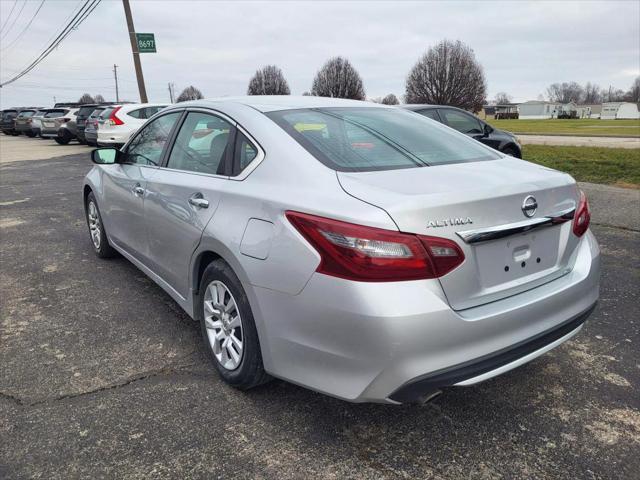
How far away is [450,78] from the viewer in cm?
5384

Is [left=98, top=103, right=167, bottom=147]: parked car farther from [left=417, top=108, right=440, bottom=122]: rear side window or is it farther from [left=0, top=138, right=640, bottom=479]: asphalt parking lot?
[left=0, top=138, right=640, bottom=479]: asphalt parking lot

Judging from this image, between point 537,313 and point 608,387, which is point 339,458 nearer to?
point 537,313

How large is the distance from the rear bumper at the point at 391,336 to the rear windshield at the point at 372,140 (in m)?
0.67

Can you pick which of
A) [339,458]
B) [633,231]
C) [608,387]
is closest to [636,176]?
[633,231]

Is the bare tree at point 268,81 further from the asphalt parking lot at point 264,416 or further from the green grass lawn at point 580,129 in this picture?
the asphalt parking lot at point 264,416

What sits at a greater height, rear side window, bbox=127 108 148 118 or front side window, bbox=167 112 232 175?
rear side window, bbox=127 108 148 118

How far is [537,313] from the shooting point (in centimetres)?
226

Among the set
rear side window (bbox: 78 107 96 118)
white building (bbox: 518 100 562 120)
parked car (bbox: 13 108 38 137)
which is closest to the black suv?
parked car (bbox: 13 108 38 137)

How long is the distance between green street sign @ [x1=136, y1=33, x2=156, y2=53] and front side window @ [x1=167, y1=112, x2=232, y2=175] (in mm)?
15194

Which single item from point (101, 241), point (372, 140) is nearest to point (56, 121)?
point (101, 241)

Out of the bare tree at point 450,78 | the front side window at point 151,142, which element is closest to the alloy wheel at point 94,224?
the front side window at point 151,142

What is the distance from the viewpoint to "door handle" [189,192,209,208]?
2.77 metres

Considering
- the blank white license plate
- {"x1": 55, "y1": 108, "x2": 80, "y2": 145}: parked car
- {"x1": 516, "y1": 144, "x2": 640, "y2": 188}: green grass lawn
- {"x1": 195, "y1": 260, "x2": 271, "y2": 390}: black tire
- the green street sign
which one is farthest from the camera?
{"x1": 55, "y1": 108, "x2": 80, "y2": 145}: parked car

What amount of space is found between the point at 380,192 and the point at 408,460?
1153 mm
